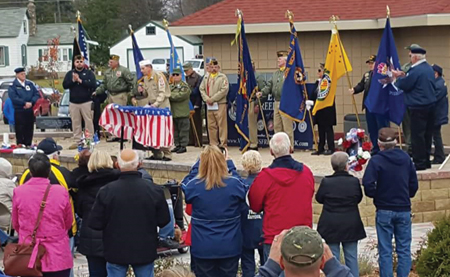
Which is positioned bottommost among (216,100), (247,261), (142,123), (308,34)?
(247,261)

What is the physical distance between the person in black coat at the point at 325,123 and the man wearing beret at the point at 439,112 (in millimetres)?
2395

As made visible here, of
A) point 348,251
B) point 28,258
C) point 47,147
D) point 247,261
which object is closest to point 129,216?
point 28,258

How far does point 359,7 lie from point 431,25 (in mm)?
2742

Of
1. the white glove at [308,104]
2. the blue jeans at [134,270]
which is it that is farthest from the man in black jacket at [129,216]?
the white glove at [308,104]

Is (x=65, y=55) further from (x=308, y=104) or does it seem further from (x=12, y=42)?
(x=308, y=104)

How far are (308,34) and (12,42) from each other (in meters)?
58.5

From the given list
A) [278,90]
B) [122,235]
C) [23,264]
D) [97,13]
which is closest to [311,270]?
[122,235]

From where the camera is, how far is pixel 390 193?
32.3 ft

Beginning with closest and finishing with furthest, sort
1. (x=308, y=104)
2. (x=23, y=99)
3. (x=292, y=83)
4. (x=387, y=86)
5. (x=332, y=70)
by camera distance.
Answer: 1. (x=387, y=86)
2. (x=332, y=70)
3. (x=292, y=83)
4. (x=308, y=104)
5. (x=23, y=99)

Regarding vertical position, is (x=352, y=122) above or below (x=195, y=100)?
below

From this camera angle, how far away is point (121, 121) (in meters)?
17.0

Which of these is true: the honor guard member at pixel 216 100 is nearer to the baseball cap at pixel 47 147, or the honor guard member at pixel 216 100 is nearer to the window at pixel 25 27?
the baseball cap at pixel 47 147

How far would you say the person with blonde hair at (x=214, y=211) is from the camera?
8.69 m

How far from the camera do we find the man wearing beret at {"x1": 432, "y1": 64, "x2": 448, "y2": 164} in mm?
14922
